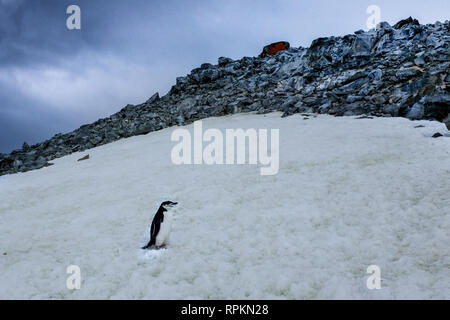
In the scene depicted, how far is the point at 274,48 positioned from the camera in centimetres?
4984

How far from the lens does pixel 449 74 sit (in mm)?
20438

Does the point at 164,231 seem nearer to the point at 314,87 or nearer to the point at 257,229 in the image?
the point at 257,229

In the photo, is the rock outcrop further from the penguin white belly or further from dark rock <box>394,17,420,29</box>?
the penguin white belly

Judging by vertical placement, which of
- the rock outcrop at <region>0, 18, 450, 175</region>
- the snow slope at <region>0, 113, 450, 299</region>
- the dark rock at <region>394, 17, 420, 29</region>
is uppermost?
the dark rock at <region>394, 17, 420, 29</region>

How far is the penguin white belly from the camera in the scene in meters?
7.51

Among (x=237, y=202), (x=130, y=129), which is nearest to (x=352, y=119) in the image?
(x=237, y=202)

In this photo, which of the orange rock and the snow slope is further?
the orange rock

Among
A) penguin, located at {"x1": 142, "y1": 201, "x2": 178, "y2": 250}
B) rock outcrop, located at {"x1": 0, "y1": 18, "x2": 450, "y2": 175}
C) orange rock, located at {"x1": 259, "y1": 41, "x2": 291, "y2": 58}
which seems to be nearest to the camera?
penguin, located at {"x1": 142, "y1": 201, "x2": 178, "y2": 250}

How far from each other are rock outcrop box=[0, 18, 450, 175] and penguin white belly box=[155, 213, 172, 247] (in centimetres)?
1692

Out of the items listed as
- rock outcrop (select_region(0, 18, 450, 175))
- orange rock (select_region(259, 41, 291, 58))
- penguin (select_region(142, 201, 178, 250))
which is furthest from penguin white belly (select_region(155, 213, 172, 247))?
orange rock (select_region(259, 41, 291, 58))

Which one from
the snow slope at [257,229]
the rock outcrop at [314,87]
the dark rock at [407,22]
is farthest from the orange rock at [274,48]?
the snow slope at [257,229]

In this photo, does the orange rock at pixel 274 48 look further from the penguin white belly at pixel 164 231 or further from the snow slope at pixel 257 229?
the penguin white belly at pixel 164 231

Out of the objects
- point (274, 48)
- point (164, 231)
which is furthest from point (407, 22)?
point (164, 231)

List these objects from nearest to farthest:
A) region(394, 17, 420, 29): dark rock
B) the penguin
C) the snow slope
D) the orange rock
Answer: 1. the snow slope
2. the penguin
3. region(394, 17, 420, 29): dark rock
4. the orange rock
